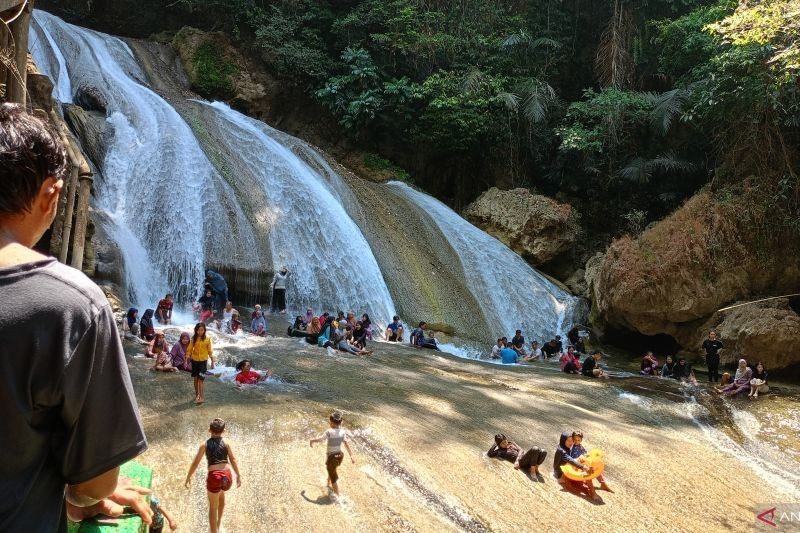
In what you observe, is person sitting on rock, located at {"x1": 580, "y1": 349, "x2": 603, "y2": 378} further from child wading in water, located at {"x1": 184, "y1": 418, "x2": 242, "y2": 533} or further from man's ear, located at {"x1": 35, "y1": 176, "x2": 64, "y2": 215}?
man's ear, located at {"x1": 35, "y1": 176, "x2": 64, "y2": 215}

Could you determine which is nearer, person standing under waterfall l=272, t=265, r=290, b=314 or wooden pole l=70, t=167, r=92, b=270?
wooden pole l=70, t=167, r=92, b=270

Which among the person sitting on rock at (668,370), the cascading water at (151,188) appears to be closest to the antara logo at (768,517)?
the person sitting on rock at (668,370)

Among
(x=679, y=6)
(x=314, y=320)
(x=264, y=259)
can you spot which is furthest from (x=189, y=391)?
(x=679, y=6)

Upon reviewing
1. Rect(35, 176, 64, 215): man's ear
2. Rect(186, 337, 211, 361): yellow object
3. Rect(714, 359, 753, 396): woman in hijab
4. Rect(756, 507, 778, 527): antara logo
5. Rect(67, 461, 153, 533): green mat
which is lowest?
Rect(756, 507, 778, 527): antara logo

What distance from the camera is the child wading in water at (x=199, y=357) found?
713cm

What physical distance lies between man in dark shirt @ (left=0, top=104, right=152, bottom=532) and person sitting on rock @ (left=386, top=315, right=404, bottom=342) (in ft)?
43.7

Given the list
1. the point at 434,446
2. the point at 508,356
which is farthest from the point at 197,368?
the point at 508,356

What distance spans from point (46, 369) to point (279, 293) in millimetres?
13523

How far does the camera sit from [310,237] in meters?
16.3

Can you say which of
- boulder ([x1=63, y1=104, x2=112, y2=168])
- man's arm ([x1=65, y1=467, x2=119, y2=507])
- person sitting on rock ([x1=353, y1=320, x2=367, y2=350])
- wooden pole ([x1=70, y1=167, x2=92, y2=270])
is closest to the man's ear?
man's arm ([x1=65, y1=467, x2=119, y2=507])

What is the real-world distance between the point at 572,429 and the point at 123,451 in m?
8.20

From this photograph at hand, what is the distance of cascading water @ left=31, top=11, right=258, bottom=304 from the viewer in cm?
1336

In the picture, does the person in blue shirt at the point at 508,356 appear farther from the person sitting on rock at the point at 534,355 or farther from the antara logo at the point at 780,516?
the antara logo at the point at 780,516

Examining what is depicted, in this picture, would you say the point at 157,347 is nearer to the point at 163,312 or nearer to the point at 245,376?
the point at 245,376
